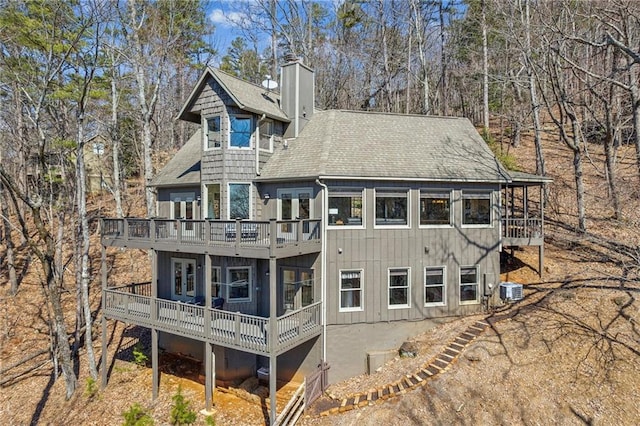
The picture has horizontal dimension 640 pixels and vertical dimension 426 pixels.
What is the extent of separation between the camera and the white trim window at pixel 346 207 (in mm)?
12766

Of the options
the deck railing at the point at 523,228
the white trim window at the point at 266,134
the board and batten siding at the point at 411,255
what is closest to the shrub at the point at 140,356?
the board and batten siding at the point at 411,255

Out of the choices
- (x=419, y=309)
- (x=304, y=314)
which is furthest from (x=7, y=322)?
(x=419, y=309)

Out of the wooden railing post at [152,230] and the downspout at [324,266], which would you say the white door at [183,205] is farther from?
the downspout at [324,266]

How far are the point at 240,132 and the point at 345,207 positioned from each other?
16.2 ft

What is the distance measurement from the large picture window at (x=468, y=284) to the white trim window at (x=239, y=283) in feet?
26.6

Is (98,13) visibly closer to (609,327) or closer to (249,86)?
(249,86)

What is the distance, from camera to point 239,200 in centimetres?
1380

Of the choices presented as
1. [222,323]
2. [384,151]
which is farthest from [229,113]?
[222,323]

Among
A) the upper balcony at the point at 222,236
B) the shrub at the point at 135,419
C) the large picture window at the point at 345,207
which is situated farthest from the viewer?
the large picture window at the point at 345,207

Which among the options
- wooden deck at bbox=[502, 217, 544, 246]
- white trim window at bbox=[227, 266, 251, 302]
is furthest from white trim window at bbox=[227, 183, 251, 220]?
wooden deck at bbox=[502, 217, 544, 246]

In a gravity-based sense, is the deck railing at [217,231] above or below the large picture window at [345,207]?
below

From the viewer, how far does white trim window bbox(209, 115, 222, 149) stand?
14.0 m

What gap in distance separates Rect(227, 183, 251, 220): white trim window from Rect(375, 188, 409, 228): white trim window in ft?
15.8

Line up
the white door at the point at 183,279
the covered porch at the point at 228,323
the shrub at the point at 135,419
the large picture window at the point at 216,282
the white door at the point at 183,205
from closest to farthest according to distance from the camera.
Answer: the shrub at the point at 135,419
the covered porch at the point at 228,323
the large picture window at the point at 216,282
the white door at the point at 183,279
the white door at the point at 183,205
